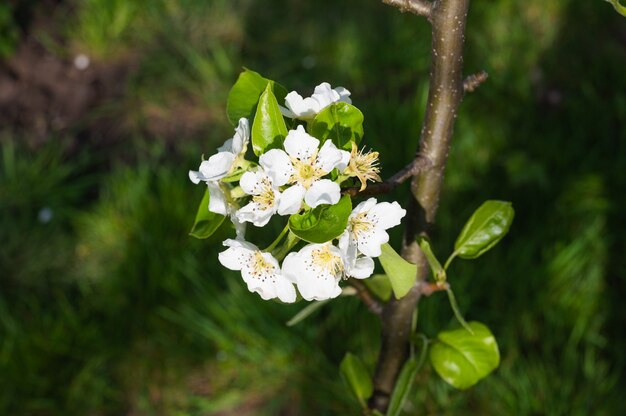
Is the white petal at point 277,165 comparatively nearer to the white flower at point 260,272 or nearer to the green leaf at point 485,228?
the white flower at point 260,272

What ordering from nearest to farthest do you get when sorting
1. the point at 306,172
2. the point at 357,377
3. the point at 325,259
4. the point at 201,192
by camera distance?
1. the point at 306,172
2. the point at 325,259
3. the point at 357,377
4. the point at 201,192

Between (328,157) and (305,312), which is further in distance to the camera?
(305,312)

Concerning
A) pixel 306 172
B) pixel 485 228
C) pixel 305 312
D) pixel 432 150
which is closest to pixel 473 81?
pixel 432 150

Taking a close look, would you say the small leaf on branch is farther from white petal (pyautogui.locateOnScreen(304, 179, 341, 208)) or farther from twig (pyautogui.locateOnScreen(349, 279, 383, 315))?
white petal (pyautogui.locateOnScreen(304, 179, 341, 208))

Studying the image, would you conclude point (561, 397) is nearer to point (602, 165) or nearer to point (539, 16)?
point (602, 165)

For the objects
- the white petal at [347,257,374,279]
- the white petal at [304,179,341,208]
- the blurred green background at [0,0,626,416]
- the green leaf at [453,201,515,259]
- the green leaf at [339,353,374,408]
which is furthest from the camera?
the blurred green background at [0,0,626,416]

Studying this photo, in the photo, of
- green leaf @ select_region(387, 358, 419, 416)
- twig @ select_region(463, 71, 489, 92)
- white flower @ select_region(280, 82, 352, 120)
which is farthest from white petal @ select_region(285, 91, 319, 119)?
green leaf @ select_region(387, 358, 419, 416)

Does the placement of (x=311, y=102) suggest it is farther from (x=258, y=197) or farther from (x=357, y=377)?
(x=357, y=377)
